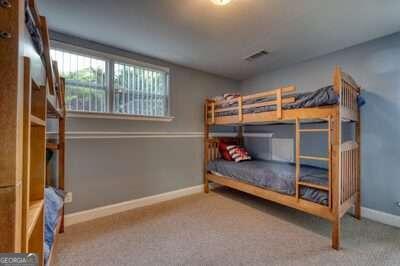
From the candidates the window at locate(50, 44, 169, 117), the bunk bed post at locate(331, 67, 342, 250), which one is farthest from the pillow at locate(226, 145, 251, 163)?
the bunk bed post at locate(331, 67, 342, 250)

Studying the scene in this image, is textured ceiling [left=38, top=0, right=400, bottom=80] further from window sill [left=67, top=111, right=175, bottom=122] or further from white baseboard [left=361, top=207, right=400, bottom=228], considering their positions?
white baseboard [left=361, top=207, right=400, bottom=228]

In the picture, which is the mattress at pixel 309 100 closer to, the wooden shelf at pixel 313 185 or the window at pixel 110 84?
the wooden shelf at pixel 313 185

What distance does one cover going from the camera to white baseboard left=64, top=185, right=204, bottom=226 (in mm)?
2396

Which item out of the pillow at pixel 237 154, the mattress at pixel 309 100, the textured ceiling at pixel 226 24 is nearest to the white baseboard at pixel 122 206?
the pillow at pixel 237 154

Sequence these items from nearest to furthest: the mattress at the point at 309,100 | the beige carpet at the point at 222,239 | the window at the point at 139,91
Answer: the beige carpet at the point at 222,239 < the mattress at the point at 309,100 < the window at the point at 139,91

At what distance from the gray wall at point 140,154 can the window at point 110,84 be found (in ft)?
0.41

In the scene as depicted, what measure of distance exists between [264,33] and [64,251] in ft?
9.87

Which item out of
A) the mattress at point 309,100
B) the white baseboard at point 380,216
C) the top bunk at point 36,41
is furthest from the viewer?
the white baseboard at point 380,216

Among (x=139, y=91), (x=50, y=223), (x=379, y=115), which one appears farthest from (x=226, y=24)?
(x=50, y=223)

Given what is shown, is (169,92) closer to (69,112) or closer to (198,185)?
(69,112)

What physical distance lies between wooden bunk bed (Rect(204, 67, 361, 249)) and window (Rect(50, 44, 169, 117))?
112 centimetres

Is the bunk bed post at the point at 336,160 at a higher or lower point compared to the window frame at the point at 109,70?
lower

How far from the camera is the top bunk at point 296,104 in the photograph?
196cm

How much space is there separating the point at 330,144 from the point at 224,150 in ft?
6.13
